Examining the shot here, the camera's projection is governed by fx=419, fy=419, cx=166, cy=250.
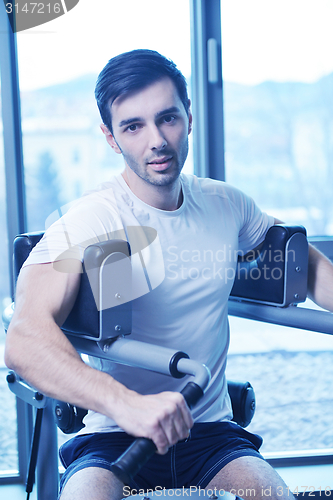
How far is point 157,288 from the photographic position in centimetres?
109

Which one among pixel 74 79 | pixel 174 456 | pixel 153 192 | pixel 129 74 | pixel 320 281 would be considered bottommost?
pixel 174 456

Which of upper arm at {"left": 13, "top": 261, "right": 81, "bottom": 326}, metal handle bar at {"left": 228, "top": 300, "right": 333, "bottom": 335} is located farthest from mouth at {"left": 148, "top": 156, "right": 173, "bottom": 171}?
metal handle bar at {"left": 228, "top": 300, "right": 333, "bottom": 335}

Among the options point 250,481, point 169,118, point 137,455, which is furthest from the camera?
point 169,118

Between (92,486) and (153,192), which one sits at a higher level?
(153,192)

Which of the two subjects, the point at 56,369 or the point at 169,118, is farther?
the point at 169,118

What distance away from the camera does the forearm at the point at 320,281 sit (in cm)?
121

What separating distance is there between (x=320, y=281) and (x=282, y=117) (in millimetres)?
930

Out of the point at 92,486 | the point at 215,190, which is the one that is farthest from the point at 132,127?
the point at 92,486

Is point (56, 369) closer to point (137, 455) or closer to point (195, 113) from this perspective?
point (137, 455)

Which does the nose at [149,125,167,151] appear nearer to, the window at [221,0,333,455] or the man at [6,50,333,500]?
the man at [6,50,333,500]

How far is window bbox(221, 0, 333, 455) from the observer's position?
1768 mm

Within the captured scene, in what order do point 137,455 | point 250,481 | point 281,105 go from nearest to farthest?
point 137,455
point 250,481
point 281,105

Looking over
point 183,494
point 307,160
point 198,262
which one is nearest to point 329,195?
point 307,160

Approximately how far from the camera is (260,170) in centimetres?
190
